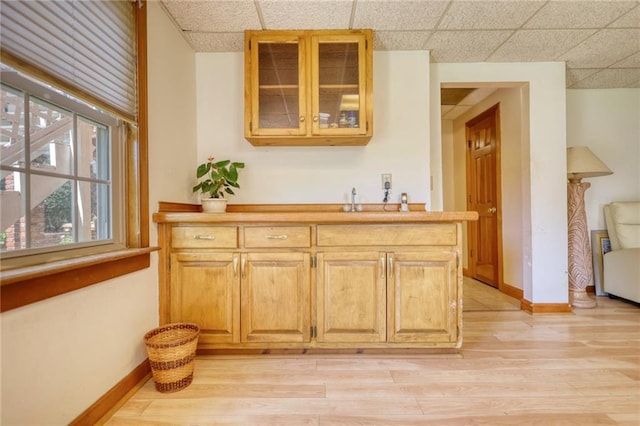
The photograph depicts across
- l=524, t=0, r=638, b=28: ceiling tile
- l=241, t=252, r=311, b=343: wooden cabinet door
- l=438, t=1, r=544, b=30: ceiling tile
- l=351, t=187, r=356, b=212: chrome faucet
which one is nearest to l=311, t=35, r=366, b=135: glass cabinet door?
l=351, t=187, r=356, b=212: chrome faucet

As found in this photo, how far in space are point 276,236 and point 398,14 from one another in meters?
1.61

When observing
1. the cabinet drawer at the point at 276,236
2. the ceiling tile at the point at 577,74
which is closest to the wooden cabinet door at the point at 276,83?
the cabinet drawer at the point at 276,236

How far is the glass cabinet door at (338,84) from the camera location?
1995 mm

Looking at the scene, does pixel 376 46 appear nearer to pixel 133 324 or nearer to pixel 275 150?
pixel 275 150

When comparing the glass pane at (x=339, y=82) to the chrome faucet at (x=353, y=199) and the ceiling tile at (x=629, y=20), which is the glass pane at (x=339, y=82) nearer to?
the chrome faucet at (x=353, y=199)

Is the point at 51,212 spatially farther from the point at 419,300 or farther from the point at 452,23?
the point at 452,23

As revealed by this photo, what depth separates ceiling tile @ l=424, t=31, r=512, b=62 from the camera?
210 centimetres

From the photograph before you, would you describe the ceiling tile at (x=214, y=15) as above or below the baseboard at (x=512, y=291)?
above

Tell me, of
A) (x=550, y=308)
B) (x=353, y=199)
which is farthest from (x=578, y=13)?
(x=550, y=308)

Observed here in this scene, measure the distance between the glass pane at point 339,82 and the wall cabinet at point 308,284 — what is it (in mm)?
800

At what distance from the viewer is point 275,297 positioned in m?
1.76

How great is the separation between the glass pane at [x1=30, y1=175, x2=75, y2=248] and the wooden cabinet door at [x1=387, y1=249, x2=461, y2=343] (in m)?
1.58

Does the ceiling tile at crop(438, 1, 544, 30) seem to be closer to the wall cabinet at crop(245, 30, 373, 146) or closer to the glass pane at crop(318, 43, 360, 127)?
the wall cabinet at crop(245, 30, 373, 146)

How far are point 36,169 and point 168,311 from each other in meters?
1.02
